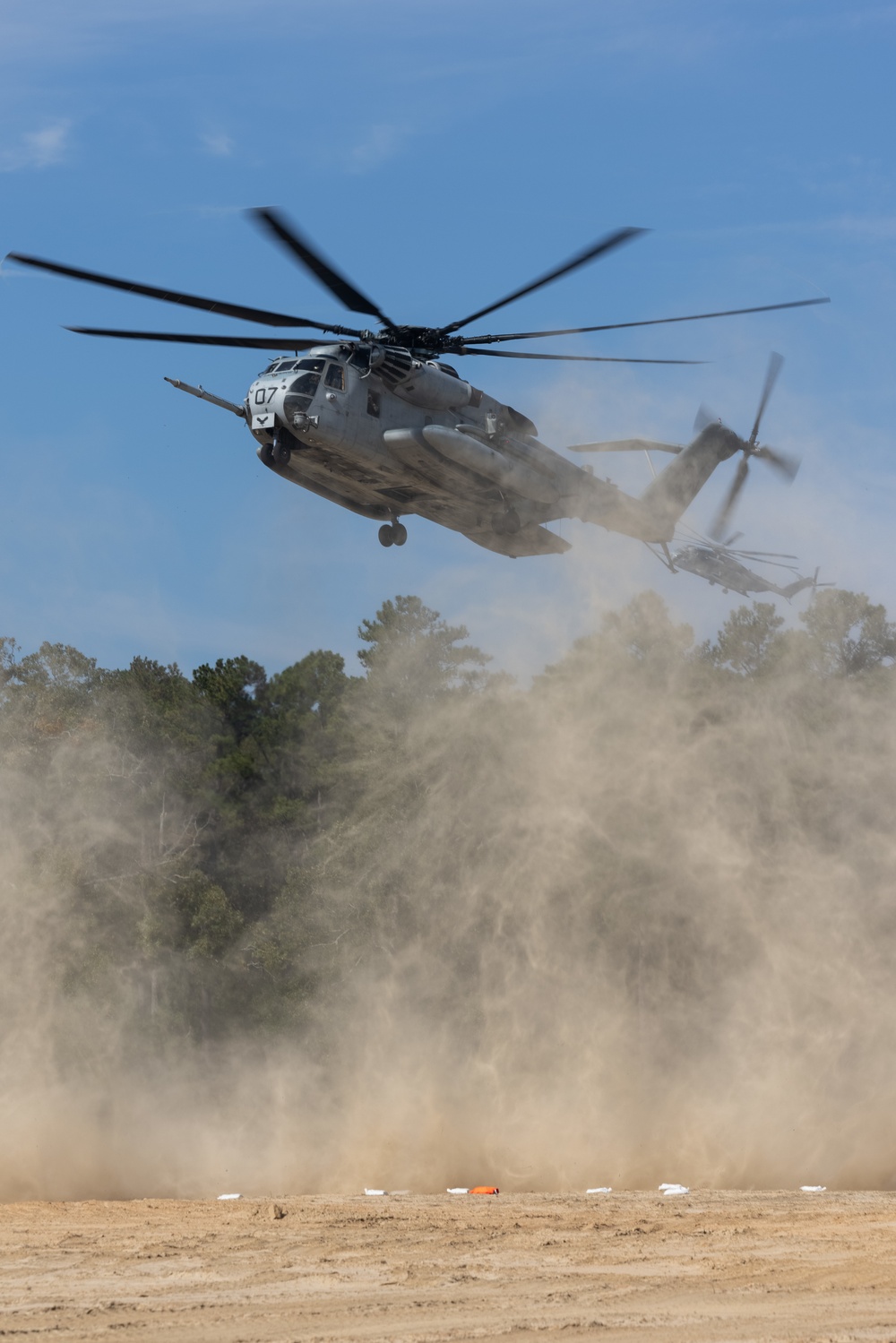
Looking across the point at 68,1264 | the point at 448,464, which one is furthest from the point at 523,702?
the point at 68,1264

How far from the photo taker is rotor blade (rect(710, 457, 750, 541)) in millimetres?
29453

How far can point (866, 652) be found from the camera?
44.2m

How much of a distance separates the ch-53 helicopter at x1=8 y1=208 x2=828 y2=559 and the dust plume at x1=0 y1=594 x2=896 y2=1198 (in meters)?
9.89

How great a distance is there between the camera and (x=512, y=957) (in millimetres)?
34188

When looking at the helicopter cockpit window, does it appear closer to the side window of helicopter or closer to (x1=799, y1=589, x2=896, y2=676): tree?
the side window of helicopter

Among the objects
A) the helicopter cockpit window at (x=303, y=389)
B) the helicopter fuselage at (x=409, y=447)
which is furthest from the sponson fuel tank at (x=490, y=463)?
the helicopter cockpit window at (x=303, y=389)

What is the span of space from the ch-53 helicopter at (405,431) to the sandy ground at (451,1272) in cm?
1136

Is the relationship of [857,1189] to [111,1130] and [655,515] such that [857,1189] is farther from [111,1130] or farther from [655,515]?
[111,1130]

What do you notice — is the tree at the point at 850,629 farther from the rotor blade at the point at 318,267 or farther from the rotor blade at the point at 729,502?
the rotor blade at the point at 318,267

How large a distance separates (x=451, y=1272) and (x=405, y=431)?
1314 centimetres

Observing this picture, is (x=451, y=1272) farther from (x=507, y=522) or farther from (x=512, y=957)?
(x=512, y=957)

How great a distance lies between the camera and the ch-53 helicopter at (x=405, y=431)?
901 inches

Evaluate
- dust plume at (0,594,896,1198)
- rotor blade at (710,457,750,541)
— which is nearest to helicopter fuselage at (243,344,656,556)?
rotor blade at (710,457,750,541)

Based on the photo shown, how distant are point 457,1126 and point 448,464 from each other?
1461cm
